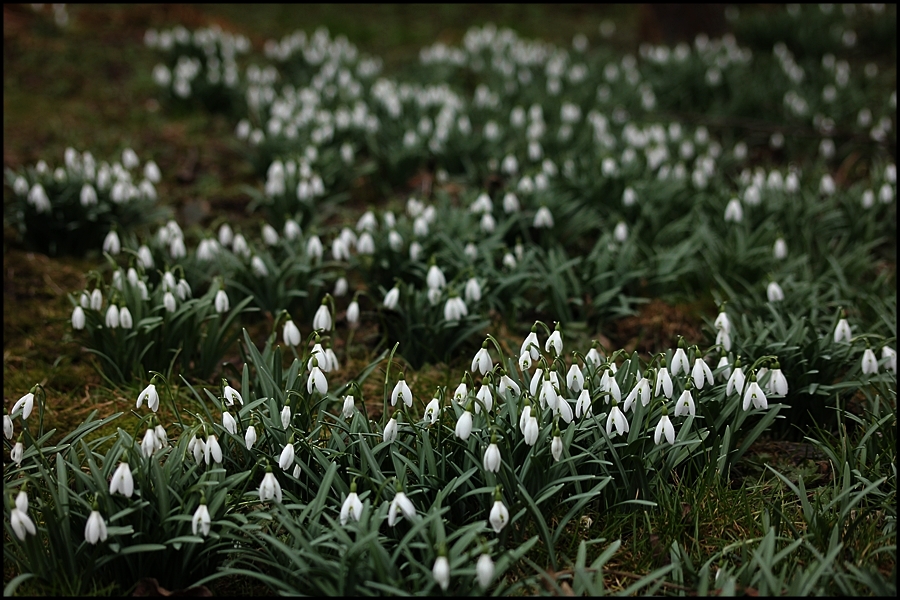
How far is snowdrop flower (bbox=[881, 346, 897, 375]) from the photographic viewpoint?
9.77 feet

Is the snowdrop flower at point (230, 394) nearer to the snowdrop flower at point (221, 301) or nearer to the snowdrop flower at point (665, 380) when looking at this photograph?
the snowdrop flower at point (221, 301)

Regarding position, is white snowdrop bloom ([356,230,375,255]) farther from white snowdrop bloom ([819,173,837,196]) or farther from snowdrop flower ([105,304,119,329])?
white snowdrop bloom ([819,173,837,196])

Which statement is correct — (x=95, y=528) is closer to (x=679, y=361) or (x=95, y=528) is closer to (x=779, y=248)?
(x=679, y=361)

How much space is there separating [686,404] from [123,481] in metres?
1.64

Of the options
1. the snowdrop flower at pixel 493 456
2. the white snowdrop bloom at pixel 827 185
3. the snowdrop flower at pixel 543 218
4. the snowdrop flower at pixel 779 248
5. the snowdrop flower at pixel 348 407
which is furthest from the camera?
the white snowdrop bloom at pixel 827 185

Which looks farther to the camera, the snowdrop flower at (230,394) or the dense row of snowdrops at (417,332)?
the snowdrop flower at (230,394)

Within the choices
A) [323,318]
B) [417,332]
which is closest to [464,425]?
[323,318]

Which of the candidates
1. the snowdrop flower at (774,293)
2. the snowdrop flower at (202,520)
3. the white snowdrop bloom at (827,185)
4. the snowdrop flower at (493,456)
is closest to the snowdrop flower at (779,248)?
the snowdrop flower at (774,293)

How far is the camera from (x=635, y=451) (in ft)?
7.88

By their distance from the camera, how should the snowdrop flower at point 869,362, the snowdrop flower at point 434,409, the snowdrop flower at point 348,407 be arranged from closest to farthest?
the snowdrop flower at point 434,409 < the snowdrop flower at point 348,407 < the snowdrop flower at point 869,362

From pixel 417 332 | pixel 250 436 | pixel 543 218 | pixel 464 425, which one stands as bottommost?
pixel 417 332

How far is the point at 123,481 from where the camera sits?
2.03 m

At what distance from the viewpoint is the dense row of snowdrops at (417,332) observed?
2.12 m

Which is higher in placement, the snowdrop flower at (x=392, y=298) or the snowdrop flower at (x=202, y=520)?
the snowdrop flower at (x=392, y=298)
